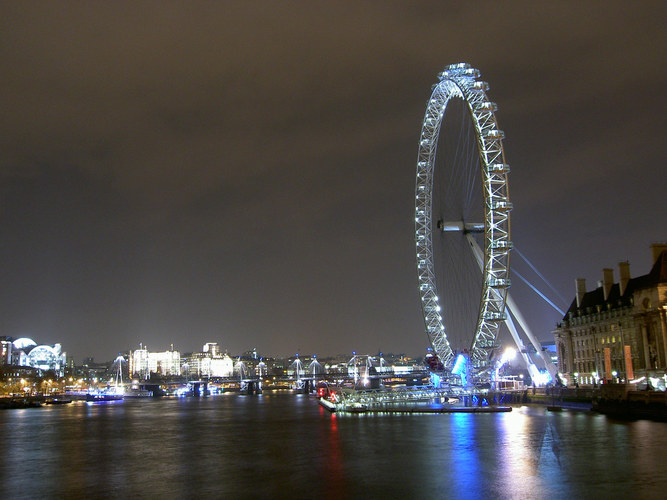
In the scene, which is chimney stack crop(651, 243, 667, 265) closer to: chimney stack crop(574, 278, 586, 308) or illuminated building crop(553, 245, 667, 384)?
illuminated building crop(553, 245, 667, 384)

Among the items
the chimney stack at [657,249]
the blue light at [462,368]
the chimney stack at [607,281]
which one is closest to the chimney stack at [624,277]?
the chimney stack at [607,281]

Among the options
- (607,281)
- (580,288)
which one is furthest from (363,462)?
(580,288)

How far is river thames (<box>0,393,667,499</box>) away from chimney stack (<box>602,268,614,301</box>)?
20511 millimetres

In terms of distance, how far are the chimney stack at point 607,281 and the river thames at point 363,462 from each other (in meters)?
20.5

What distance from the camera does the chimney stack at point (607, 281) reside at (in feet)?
218

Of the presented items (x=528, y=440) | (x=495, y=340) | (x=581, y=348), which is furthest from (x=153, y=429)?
(x=581, y=348)

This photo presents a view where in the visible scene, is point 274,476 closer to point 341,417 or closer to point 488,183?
point 488,183

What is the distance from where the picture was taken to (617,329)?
61.9 m

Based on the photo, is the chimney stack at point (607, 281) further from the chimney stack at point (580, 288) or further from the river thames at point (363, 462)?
the river thames at point (363, 462)

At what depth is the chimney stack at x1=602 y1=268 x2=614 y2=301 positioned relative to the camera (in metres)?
66.4

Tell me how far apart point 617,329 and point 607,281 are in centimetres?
622

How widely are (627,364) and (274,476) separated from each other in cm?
3367

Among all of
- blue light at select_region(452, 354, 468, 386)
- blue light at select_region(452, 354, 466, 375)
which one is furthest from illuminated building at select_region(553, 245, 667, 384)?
blue light at select_region(452, 354, 466, 375)

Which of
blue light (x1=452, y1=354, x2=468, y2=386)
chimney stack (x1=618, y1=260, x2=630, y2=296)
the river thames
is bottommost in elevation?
the river thames
